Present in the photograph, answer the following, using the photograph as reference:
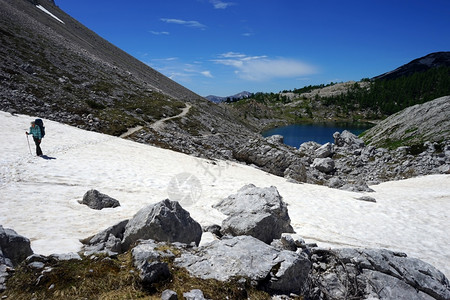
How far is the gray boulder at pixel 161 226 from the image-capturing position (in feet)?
28.7

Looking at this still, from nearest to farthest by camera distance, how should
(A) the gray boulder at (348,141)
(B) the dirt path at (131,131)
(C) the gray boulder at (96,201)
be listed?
(C) the gray boulder at (96,201), (B) the dirt path at (131,131), (A) the gray boulder at (348,141)

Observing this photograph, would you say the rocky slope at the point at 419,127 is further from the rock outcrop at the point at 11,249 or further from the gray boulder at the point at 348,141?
the rock outcrop at the point at 11,249

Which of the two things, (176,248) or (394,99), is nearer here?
(176,248)

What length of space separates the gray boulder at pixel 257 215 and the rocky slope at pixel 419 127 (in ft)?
145

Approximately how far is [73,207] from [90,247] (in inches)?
207

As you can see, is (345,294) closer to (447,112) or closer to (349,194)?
(349,194)

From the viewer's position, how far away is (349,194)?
23281mm

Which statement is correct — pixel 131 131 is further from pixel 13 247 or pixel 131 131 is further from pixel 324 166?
pixel 13 247

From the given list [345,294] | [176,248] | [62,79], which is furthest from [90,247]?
[62,79]

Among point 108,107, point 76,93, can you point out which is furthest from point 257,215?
point 76,93

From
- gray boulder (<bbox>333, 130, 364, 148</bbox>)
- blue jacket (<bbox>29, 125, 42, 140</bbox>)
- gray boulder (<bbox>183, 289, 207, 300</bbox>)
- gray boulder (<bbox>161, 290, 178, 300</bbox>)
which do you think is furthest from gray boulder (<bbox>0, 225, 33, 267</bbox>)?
gray boulder (<bbox>333, 130, 364, 148</bbox>)

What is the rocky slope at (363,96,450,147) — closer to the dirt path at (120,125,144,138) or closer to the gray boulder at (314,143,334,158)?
the gray boulder at (314,143,334,158)

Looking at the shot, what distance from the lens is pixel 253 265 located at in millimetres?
7145

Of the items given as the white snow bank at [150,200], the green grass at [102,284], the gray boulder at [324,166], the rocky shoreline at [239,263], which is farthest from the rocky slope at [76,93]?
the green grass at [102,284]
